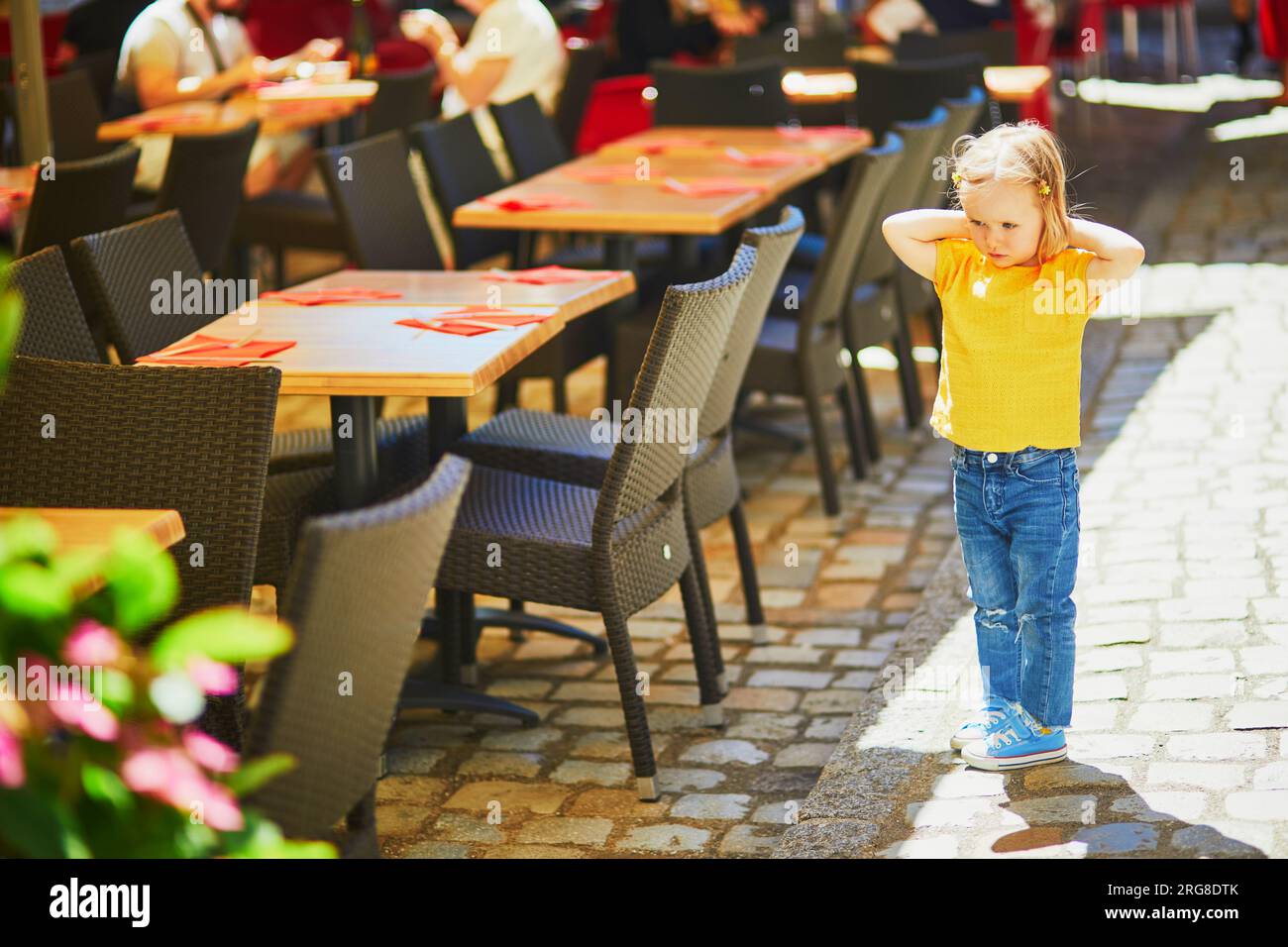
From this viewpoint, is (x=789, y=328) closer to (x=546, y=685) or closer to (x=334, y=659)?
(x=546, y=685)

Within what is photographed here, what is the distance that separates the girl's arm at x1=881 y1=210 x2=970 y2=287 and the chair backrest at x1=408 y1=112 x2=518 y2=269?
270 centimetres

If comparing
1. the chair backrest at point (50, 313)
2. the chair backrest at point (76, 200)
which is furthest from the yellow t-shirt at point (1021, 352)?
the chair backrest at point (76, 200)

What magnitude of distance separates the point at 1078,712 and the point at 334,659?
1.80m

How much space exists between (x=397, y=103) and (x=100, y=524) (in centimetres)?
495

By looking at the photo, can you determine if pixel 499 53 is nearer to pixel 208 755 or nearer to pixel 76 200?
pixel 76 200

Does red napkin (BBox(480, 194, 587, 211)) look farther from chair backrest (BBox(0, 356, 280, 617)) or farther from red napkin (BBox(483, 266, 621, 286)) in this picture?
chair backrest (BBox(0, 356, 280, 617))

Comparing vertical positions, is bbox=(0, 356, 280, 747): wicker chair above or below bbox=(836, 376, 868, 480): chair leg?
above

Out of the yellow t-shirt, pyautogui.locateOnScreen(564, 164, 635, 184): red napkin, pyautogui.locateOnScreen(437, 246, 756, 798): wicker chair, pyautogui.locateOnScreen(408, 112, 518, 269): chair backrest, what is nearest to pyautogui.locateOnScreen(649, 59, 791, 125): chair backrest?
pyautogui.locateOnScreen(564, 164, 635, 184): red napkin

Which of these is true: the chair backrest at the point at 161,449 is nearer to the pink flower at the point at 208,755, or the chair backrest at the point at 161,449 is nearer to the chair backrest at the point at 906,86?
the pink flower at the point at 208,755

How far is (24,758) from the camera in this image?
1.45 m

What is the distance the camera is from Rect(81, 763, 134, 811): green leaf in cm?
147

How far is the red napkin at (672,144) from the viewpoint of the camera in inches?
250

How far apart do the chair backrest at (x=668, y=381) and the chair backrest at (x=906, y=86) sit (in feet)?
12.5
